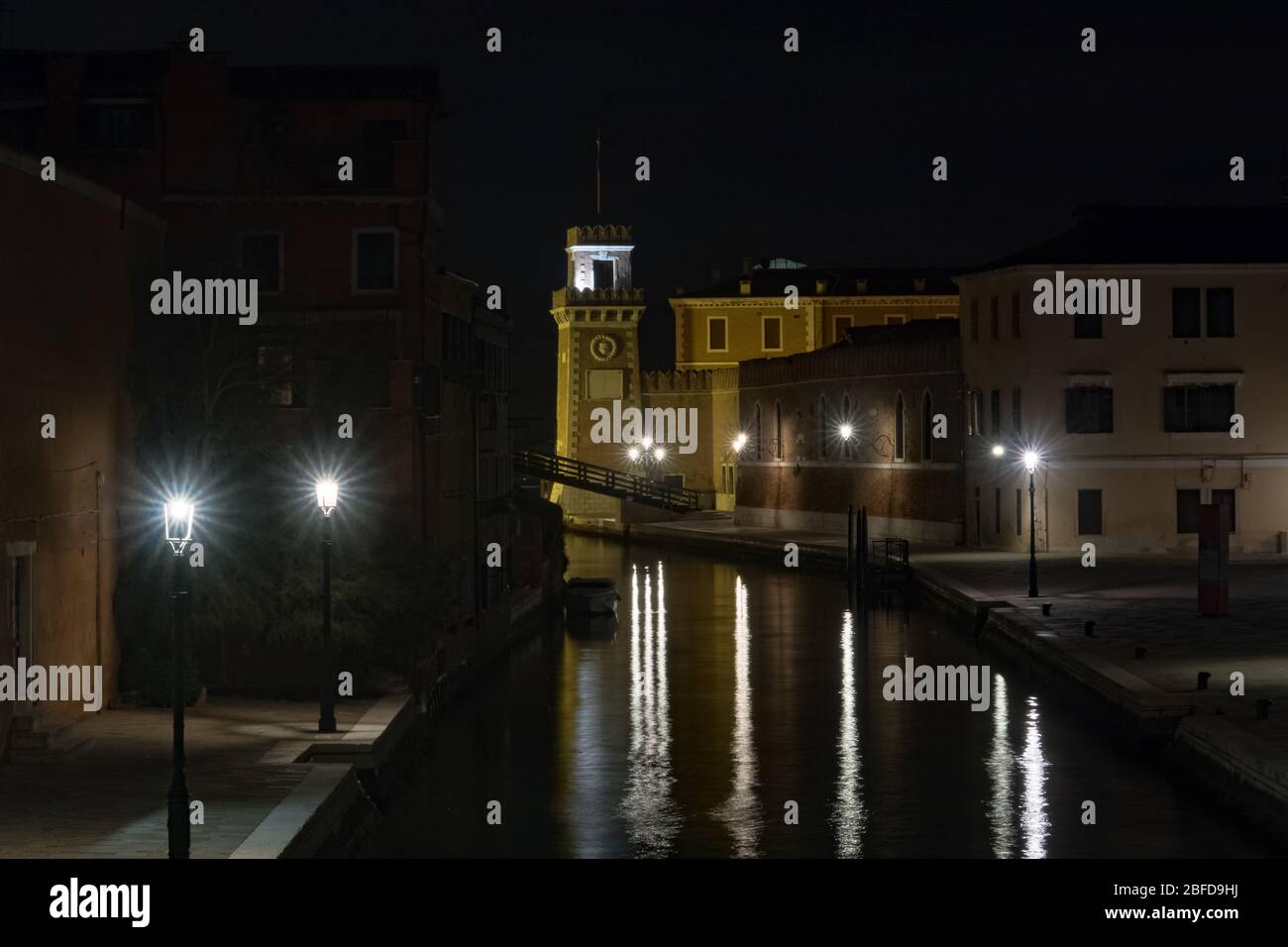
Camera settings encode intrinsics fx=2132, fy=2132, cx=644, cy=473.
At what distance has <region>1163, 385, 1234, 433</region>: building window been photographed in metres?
55.4

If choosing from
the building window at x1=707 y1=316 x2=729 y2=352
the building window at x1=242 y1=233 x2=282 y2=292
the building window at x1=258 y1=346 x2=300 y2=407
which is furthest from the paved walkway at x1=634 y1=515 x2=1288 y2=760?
the building window at x1=707 y1=316 x2=729 y2=352


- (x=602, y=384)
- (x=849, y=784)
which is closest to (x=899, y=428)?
(x=602, y=384)

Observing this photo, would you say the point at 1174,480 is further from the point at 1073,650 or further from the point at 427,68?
the point at 427,68

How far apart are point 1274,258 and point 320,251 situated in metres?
31.1

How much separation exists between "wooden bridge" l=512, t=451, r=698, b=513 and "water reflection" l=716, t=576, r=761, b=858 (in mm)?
36709

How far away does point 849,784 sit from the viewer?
27453 mm

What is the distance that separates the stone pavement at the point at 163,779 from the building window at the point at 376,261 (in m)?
7.26

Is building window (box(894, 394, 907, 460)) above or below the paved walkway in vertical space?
above

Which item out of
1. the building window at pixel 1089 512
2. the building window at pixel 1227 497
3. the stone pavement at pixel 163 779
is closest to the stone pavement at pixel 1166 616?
the building window at pixel 1089 512

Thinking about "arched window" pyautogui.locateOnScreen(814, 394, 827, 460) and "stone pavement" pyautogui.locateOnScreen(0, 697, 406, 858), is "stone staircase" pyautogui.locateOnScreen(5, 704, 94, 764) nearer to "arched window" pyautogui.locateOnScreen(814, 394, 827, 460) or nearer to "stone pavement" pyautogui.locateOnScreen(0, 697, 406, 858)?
"stone pavement" pyautogui.locateOnScreen(0, 697, 406, 858)

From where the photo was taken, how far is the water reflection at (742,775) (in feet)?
77.6

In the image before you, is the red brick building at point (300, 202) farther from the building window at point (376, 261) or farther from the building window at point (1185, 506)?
the building window at point (1185, 506)

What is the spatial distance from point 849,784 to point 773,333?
66.0m

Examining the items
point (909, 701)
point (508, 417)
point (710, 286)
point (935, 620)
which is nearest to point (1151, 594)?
point (935, 620)
